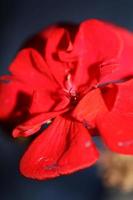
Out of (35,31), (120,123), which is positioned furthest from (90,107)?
(35,31)

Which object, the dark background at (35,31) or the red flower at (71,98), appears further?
the dark background at (35,31)

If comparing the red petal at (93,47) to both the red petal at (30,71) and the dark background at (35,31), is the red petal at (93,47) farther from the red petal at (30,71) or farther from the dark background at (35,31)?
the dark background at (35,31)

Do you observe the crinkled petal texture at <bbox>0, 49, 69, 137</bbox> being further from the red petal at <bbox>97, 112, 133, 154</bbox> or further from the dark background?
the dark background

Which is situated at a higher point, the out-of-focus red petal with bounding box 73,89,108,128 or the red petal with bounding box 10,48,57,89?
the red petal with bounding box 10,48,57,89

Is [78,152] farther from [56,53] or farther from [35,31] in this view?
[35,31]

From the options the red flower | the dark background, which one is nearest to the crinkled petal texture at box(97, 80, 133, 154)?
the red flower

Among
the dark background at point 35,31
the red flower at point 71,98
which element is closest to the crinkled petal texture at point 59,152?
the red flower at point 71,98

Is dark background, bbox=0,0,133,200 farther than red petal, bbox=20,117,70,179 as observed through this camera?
Yes

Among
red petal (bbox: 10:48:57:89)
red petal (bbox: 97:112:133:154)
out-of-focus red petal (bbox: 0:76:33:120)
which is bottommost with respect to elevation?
red petal (bbox: 97:112:133:154)
